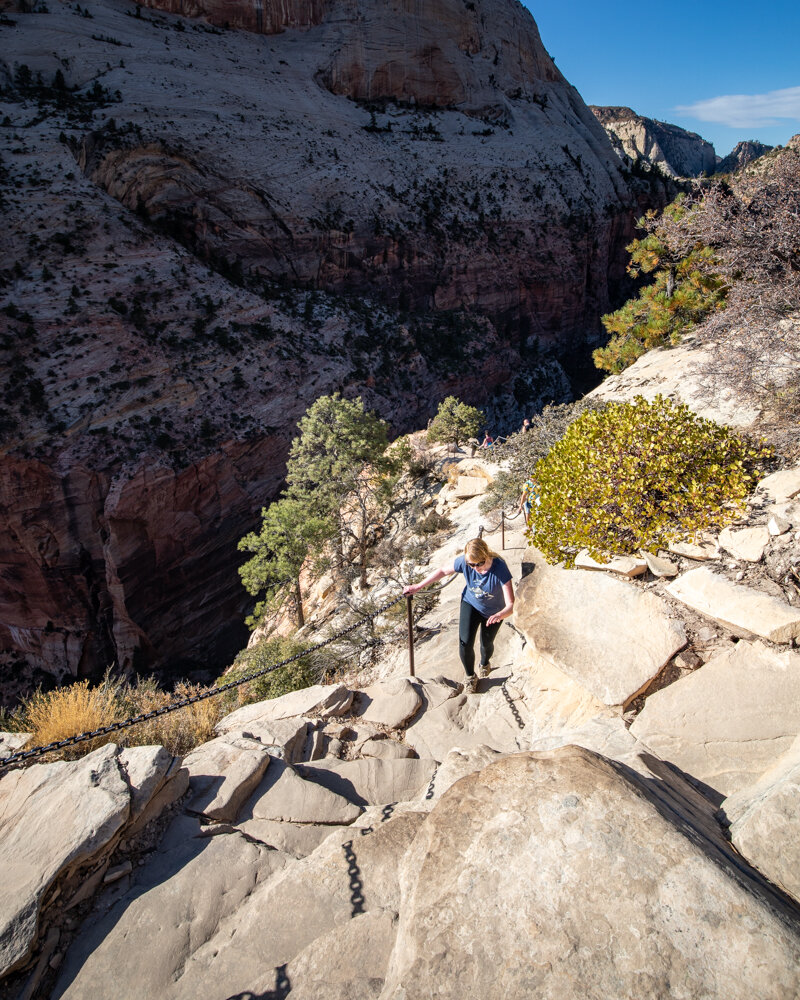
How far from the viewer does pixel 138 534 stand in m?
15.7

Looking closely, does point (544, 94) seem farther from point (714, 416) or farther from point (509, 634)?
point (509, 634)

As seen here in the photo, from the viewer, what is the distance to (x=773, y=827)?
2230 millimetres

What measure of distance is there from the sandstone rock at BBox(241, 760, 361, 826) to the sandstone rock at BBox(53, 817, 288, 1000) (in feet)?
1.00

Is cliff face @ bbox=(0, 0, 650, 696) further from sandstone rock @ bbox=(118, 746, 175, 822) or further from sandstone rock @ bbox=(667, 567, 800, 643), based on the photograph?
sandstone rock @ bbox=(667, 567, 800, 643)

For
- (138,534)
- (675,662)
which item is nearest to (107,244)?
(138,534)

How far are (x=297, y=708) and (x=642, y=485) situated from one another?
3.95 m

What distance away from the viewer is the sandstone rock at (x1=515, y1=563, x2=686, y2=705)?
11.9 ft

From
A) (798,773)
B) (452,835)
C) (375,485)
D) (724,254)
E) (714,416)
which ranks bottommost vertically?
(375,485)

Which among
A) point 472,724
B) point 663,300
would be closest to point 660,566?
point 472,724

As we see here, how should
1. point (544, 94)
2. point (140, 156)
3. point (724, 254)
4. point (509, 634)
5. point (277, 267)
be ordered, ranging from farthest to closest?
point (544, 94) < point (277, 267) < point (140, 156) < point (724, 254) < point (509, 634)

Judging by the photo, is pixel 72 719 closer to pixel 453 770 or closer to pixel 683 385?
pixel 453 770

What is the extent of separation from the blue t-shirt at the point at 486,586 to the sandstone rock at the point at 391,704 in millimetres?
1100

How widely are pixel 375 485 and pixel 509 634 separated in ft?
23.6

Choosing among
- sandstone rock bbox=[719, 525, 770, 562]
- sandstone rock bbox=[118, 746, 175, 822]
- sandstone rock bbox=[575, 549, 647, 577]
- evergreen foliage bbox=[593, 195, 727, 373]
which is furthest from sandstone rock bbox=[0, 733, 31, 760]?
evergreen foliage bbox=[593, 195, 727, 373]
